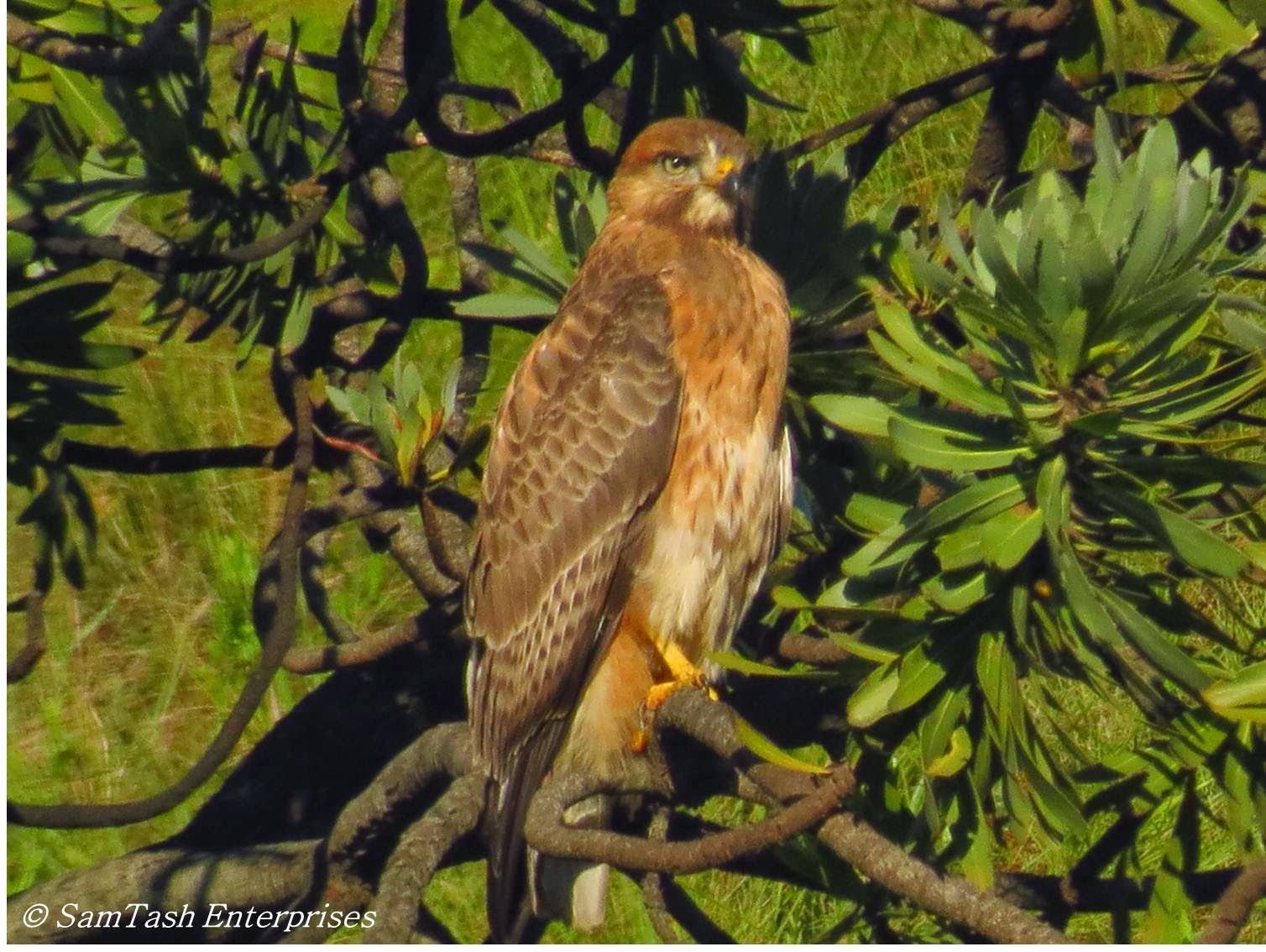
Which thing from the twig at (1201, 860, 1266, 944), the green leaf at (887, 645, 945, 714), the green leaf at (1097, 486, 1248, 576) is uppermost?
the green leaf at (1097, 486, 1248, 576)

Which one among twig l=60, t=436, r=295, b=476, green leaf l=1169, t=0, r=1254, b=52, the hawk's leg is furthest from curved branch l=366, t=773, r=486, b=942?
green leaf l=1169, t=0, r=1254, b=52

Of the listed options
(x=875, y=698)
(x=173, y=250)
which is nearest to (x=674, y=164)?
(x=173, y=250)

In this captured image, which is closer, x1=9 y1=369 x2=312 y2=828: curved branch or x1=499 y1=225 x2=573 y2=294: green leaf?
x1=9 y1=369 x2=312 y2=828: curved branch

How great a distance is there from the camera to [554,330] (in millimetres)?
3488

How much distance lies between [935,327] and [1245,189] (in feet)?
2.44

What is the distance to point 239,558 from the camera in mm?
4969

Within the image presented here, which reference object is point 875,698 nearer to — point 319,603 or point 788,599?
point 788,599

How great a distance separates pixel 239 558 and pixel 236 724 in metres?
2.25

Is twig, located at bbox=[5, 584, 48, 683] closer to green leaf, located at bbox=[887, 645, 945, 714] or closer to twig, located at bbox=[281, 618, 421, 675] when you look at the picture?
twig, located at bbox=[281, 618, 421, 675]

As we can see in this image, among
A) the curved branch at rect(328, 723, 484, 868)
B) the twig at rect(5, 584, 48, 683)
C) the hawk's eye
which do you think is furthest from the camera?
the hawk's eye

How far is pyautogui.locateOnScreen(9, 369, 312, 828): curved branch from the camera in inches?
106

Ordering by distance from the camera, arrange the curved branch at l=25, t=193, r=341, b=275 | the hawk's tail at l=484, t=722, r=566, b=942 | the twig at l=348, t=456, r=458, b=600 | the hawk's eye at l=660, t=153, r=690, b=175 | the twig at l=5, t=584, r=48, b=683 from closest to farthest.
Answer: the curved branch at l=25, t=193, r=341, b=275, the twig at l=5, t=584, r=48, b=683, the hawk's tail at l=484, t=722, r=566, b=942, the hawk's eye at l=660, t=153, r=690, b=175, the twig at l=348, t=456, r=458, b=600

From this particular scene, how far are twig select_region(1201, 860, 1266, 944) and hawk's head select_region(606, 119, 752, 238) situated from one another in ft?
5.61

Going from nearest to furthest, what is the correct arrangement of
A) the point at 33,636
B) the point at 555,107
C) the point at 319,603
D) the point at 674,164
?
the point at 33,636 < the point at 555,107 < the point at 674,164 < the point at 319,603
